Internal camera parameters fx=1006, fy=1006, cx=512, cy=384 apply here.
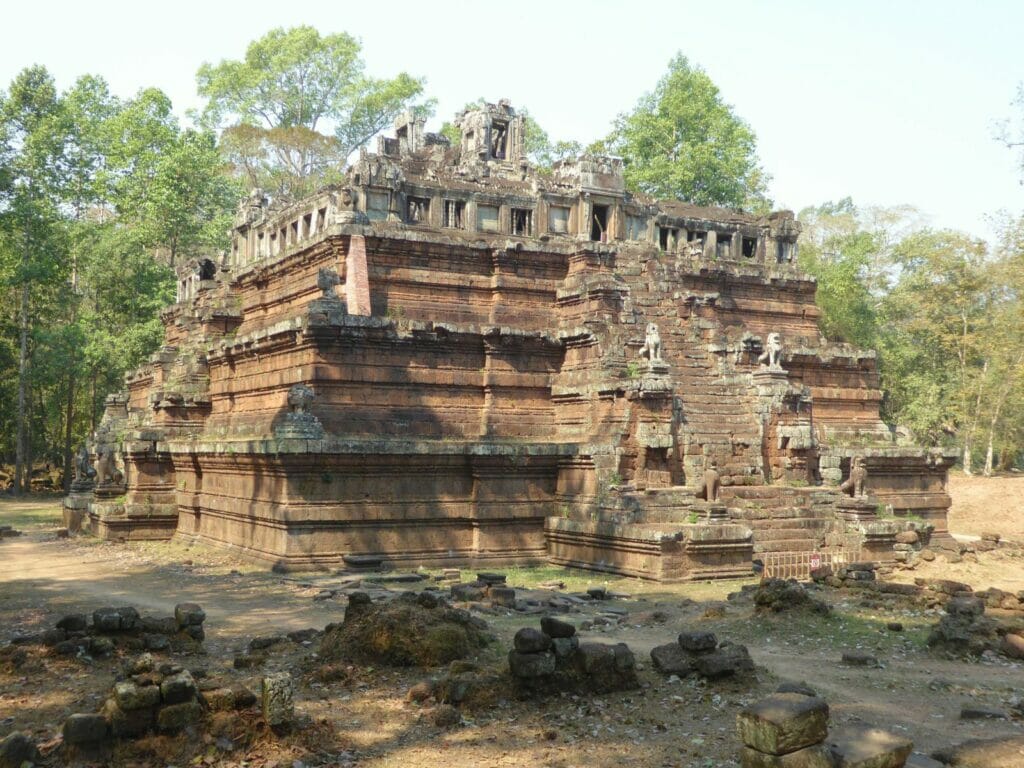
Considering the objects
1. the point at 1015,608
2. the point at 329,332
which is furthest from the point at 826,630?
the point at 329,332

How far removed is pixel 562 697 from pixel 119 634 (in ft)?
18.3

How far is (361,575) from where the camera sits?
1977cm

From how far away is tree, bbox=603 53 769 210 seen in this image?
5159cm

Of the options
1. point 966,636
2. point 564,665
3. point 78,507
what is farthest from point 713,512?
point 78,507

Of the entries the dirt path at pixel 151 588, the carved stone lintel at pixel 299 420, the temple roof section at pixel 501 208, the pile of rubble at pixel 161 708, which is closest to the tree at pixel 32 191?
the temple roof section at pixel 501 208

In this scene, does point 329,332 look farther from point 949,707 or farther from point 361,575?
point 949,707

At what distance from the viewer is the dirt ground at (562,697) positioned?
343 inches

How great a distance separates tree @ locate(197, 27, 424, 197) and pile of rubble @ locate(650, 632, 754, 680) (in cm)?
5432

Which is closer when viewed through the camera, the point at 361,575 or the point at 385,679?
the point at 385,679

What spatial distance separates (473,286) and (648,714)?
16.7 metres

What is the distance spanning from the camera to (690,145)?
52219 mm

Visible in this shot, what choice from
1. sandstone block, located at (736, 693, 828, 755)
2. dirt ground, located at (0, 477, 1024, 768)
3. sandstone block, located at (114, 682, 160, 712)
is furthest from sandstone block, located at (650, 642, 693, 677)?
sandstone block, located at (114, 682, 160, 712)

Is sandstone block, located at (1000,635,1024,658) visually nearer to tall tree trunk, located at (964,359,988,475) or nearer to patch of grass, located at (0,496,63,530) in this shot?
patch of grass, located at (0,496,63,530)

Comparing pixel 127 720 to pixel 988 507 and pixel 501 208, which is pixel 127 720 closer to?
pixel 501 208
